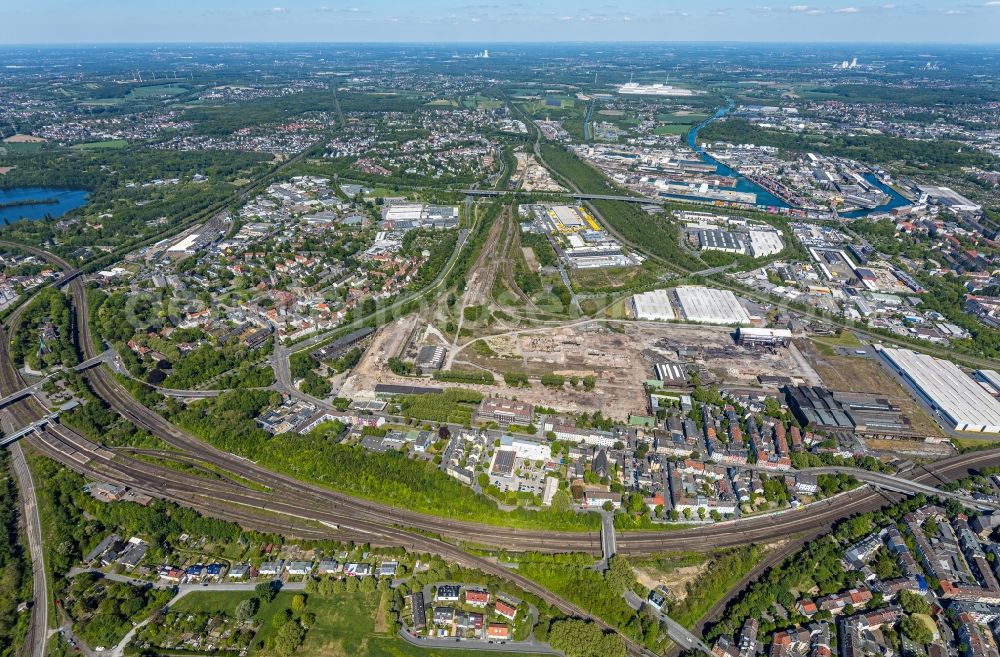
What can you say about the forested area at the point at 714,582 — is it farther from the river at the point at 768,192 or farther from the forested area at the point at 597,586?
the river at the point at 768,192

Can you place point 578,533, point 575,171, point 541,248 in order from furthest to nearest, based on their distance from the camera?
1. point 575,171
2. point 541,248
3. point 578,533

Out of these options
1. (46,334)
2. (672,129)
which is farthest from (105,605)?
(672,129)

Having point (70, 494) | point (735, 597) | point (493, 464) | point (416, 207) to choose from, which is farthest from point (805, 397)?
point (416, 207)

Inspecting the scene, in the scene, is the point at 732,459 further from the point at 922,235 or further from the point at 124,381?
the point at 922,235

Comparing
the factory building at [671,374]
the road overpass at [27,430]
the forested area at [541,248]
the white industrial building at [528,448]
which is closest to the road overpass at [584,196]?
the forested area at [541,248]

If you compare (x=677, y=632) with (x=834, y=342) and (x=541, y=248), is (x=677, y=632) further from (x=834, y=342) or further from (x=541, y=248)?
(x=541, y=248)
